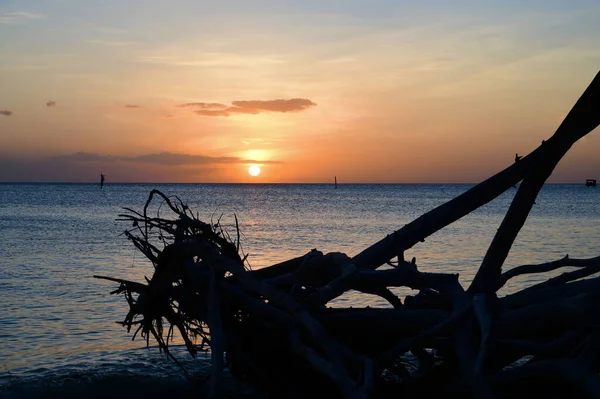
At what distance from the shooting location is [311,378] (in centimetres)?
471

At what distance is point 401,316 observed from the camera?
13.6 ft

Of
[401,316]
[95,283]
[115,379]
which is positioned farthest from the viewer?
[95,283]

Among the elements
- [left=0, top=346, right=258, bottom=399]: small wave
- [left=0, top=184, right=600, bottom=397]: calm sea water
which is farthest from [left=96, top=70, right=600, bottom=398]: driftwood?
[left=0, top=184, right=600, bottom=397]: calm sea water

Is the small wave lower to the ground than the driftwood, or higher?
lower

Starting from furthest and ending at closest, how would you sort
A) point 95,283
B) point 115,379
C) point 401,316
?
1. point 95,283
2. point 115,379
3. point 401,316

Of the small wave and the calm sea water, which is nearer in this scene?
the small wave

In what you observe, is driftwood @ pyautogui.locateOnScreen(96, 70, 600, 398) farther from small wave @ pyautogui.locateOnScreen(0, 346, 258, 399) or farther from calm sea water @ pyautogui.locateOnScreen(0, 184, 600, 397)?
calm sea water @ pyautogui.locateOnScreen(0, 184, 600, 397)

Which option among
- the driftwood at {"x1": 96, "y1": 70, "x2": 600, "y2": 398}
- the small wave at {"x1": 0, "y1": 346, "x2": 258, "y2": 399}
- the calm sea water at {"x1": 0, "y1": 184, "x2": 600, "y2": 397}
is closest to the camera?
the driftwood at {"x1": 96, "y1": 70, "x2": 600, "y2": 398}

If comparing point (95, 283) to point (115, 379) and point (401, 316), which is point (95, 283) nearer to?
point (115, 379)

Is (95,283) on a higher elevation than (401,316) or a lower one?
lower

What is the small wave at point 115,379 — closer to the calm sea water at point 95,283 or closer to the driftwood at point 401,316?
the calm sea water at point 95,283

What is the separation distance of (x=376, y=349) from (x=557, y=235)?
28.1m

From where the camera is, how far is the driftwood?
10.7 feet

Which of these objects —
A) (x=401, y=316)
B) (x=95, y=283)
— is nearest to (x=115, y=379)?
(x=401, y=316)
